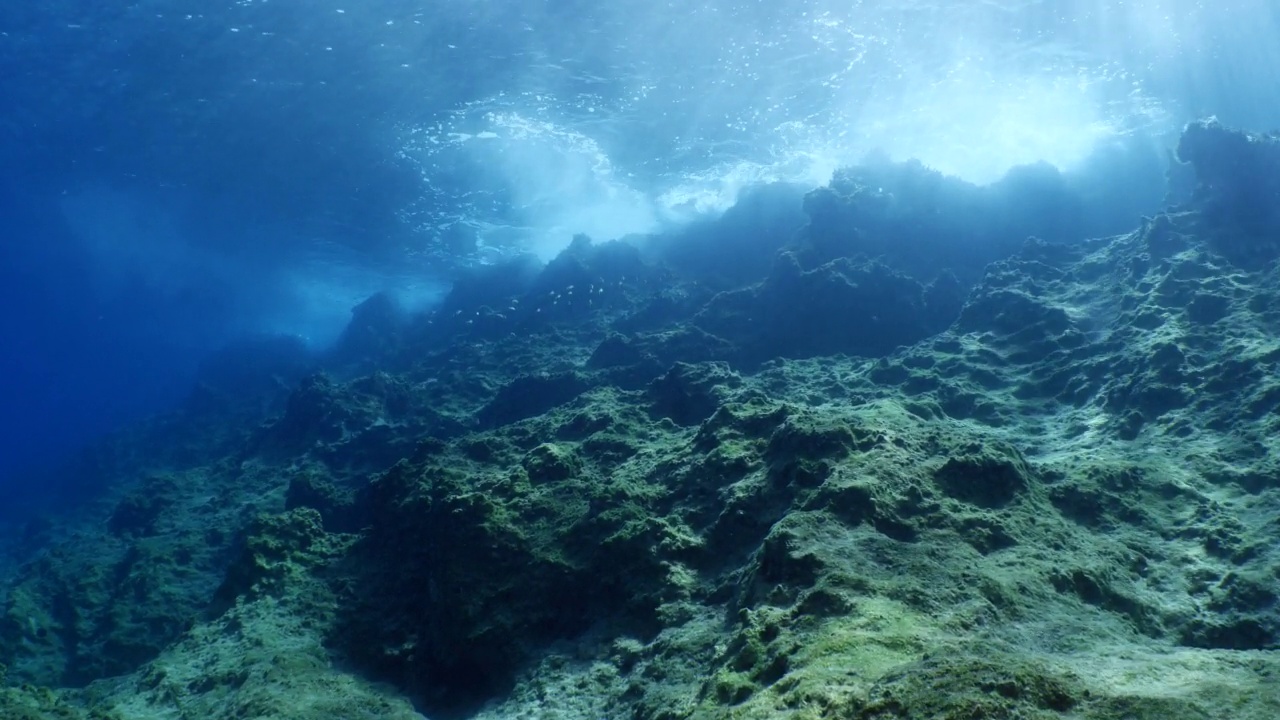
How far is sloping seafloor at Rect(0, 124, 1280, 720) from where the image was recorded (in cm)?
375

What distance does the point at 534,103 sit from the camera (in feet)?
82.4

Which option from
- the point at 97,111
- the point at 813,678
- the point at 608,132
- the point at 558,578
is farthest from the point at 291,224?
the point at 813,678

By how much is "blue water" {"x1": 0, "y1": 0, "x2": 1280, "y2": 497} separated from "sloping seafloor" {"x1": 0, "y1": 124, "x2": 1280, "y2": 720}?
1050 centimetres

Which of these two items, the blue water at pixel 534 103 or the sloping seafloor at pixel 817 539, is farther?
the blue water at pixel 534 103

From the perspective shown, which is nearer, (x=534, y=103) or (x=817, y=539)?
(x=817, y=539)

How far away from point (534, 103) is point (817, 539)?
78.1 feet

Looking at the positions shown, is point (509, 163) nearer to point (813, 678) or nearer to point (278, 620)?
point (278, 620)

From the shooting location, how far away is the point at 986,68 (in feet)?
79.0

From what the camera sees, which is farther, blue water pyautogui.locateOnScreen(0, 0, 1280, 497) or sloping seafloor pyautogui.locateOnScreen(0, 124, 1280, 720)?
blue water pyautogui.locateOnScreen(0, 0, 1280, 497)

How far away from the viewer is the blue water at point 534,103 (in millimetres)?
20609

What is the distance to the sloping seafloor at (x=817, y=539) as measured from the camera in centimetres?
375

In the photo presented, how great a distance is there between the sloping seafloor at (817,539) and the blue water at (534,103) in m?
10.5

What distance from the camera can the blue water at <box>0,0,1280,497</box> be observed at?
67.6 feet

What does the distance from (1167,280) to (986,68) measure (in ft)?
54.0
